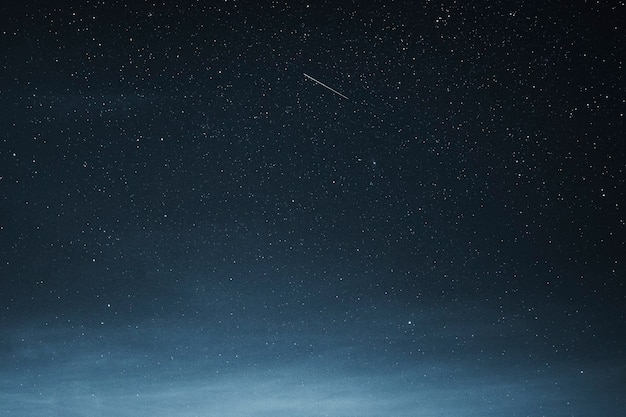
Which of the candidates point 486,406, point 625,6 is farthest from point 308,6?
point 486,406

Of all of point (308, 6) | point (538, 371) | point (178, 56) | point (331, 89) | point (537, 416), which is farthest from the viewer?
point (537, 416)

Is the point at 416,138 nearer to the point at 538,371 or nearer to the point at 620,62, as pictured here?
the point at 620,62

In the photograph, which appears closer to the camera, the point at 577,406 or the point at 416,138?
the point at 416,138

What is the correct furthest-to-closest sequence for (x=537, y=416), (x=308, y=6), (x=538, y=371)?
(x=537, y=416), (x=538, y=371), (x=308, y=6)

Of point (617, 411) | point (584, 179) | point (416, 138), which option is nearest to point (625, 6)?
point (416, 138)

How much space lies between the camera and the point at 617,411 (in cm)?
1354

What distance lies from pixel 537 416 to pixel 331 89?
1210 cm

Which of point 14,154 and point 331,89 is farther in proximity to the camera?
point 14,154

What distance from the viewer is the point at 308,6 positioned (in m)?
3.27

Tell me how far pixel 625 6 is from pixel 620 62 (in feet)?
1.39

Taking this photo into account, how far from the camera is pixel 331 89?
385 centimetres

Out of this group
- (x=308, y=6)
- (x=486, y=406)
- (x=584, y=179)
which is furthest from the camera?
(x=486, y=406)

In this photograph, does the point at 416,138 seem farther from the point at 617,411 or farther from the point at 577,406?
the point at 617,411

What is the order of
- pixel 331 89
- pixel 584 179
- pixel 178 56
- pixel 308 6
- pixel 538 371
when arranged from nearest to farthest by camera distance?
pixel 308 6, pixel 178 56, pixel 331 89, pixel 584 179, pixel 538 371
